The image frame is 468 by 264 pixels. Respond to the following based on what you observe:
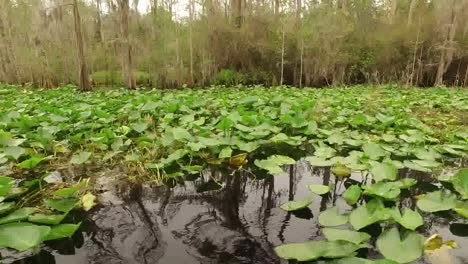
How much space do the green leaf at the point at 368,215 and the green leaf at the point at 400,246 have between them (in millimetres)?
126

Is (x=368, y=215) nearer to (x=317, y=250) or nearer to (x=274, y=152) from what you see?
(x=317, y=250)

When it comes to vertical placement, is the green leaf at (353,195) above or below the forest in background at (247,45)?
below

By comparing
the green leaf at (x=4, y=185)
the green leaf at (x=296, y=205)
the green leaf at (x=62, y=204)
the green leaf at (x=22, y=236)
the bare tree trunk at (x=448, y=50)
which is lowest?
the green leaf at (x=296, y=205)

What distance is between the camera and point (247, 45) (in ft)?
41.5

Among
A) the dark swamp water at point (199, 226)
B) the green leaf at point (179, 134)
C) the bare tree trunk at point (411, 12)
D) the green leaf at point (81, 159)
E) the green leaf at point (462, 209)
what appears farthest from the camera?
the bare tree trunk at point (411, 12)

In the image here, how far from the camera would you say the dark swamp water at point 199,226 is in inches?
52.8

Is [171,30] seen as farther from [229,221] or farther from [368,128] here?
[229,221]

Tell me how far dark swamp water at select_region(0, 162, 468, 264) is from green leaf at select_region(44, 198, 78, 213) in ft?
0.42

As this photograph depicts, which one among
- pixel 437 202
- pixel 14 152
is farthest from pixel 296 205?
pixel 14 152

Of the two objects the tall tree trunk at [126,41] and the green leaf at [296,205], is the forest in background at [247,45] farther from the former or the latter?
the green leaf at [296,205]

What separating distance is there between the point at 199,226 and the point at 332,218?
24.4 inches

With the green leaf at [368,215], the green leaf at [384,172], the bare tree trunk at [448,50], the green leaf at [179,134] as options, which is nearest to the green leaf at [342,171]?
the green leaf at [384,172]

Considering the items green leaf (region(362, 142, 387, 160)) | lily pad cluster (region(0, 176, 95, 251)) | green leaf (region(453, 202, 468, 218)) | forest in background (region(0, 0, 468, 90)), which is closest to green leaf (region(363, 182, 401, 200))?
green leaf (region(453, 202, 468, 218))

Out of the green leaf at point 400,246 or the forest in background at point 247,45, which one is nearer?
the green leaf at point 400,246
